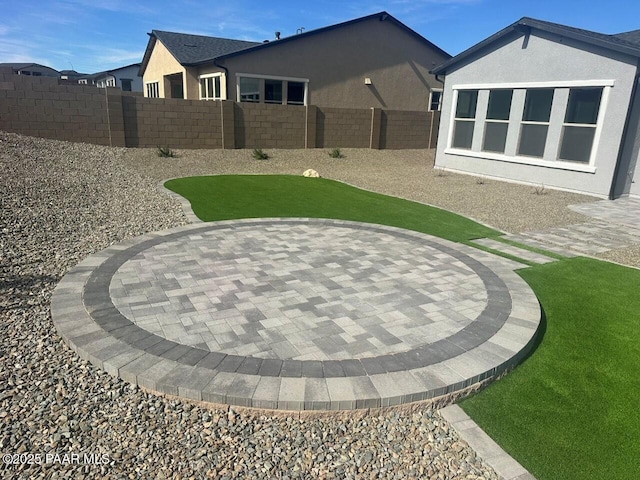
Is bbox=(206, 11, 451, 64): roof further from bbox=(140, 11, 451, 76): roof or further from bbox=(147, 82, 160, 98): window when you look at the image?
bbox=(147, 82, 160, 98): window

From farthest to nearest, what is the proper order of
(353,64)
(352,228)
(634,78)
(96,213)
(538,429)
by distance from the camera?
1. (353,64)
2. (634,78)
3. (96,213)
4. (352,228)
5. (538,429)

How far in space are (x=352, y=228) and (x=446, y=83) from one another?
1122cm

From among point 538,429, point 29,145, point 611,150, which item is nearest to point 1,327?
point 538,429

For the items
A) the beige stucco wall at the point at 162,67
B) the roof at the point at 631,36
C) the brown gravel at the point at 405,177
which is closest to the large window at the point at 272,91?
the brown gravel at the point at 405,177

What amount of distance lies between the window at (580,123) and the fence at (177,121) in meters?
9.83

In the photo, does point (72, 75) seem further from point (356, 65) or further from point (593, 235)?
point (593, 235)

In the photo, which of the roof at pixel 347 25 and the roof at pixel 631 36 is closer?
the roof at pixel 631 36

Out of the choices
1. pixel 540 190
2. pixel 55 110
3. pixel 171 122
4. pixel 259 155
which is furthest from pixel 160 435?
pixel 55 110

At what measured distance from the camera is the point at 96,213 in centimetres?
864

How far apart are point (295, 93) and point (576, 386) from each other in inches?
810

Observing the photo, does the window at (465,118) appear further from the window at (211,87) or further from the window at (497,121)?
the window at (211,87)

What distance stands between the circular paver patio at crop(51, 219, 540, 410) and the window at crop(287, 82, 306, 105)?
16.5m

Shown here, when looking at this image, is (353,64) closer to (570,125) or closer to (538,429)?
(570,125)

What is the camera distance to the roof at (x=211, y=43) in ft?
68.7
